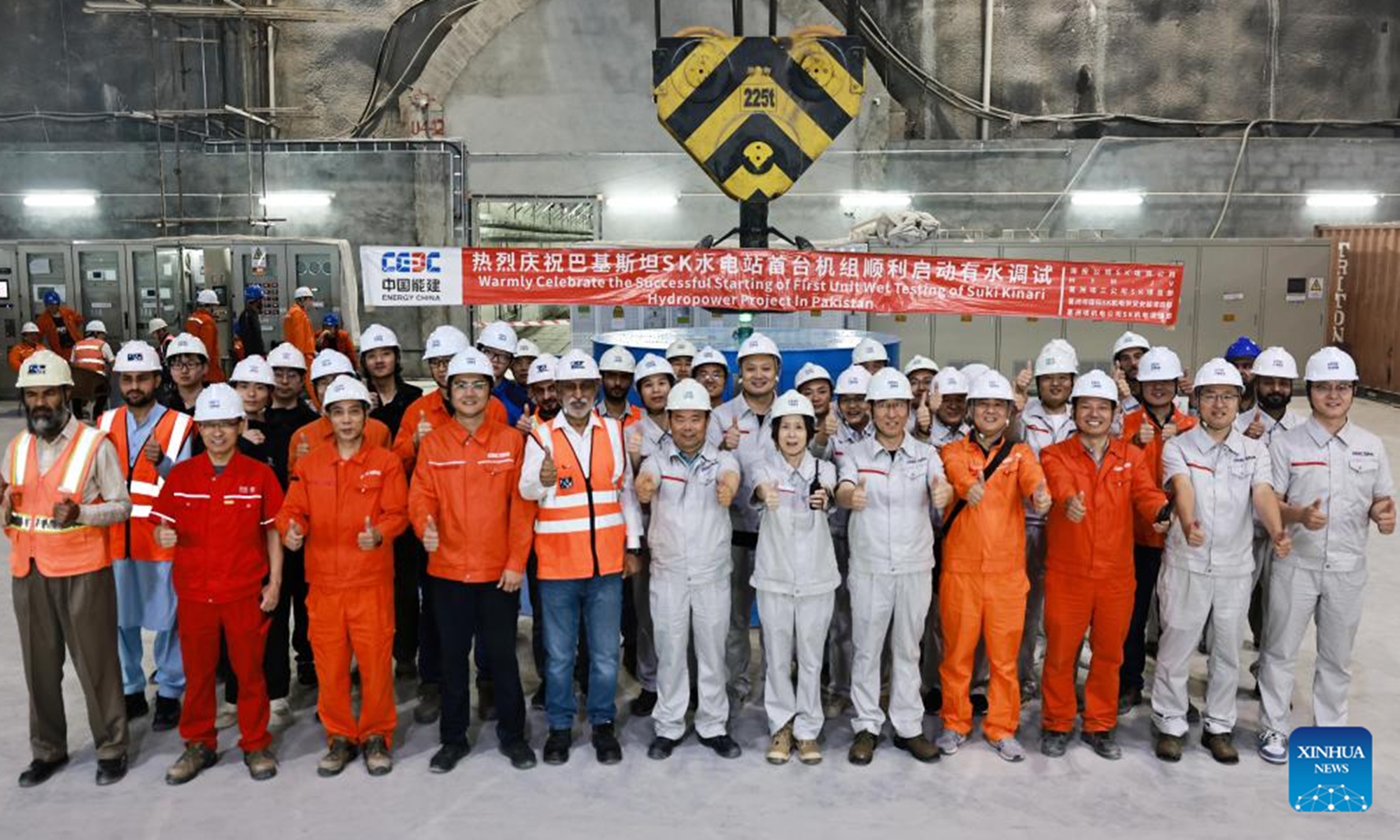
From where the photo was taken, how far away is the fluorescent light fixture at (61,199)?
15508 millimetres

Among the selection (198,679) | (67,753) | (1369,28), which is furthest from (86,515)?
(1369,28)

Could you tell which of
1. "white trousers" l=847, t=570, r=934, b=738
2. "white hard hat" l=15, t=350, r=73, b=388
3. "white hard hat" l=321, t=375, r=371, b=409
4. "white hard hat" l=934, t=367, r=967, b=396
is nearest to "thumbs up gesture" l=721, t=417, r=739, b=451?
"white trousers" l=847, t=570, r=934, b=738

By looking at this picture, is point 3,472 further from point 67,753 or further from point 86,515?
point 67,753

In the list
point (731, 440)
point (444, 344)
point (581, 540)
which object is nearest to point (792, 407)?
point (731, 440)

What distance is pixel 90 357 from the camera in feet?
35.8

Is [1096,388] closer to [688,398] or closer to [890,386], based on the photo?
[890,386]

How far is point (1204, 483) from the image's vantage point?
4.47 meters

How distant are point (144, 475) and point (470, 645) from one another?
5.53 feet

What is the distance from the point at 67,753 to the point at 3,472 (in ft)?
4.09

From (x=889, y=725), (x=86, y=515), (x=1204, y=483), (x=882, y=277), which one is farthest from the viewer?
(x=882, y=277)

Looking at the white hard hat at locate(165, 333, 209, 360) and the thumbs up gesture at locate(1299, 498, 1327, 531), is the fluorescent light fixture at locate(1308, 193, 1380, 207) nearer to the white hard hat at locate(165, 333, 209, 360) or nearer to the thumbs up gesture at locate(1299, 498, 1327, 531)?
the thumbs up gesture at locate(1299, 498, 1327, 531)

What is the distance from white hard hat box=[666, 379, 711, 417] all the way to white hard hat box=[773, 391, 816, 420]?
42 millimetres

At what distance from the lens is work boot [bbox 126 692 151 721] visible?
505 centimetres

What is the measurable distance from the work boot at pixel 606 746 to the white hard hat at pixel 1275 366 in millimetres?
3587
